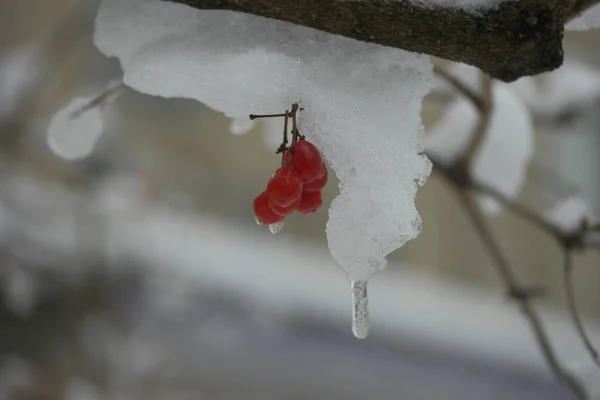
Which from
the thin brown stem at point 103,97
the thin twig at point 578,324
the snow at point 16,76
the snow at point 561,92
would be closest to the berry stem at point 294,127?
the thin brown stem at point 103,97

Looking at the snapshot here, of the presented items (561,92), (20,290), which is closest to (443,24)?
(561,92)

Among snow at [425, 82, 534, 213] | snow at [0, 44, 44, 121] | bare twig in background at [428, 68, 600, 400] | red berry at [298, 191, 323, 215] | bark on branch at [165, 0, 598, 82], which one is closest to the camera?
bark on branch at [165, 0, 598, 82]

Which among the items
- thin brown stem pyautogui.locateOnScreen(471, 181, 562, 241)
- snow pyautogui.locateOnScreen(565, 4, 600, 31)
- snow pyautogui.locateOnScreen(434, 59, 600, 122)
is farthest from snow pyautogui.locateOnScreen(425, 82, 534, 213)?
snow pyautogui.locateOnScreen(565, 4, 600, 31)

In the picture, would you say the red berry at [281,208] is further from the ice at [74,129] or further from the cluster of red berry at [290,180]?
the ice at [74,129]

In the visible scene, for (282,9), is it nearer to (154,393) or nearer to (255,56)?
(255,56)

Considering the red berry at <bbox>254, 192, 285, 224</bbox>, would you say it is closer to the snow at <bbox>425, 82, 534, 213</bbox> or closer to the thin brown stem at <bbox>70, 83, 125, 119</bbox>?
the thin brown stem at <bbox>70, 83, 125, 119</bbox>

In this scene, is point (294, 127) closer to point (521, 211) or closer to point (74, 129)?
point (74, 129)

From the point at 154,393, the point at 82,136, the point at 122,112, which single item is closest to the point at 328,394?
the point at 154,393
